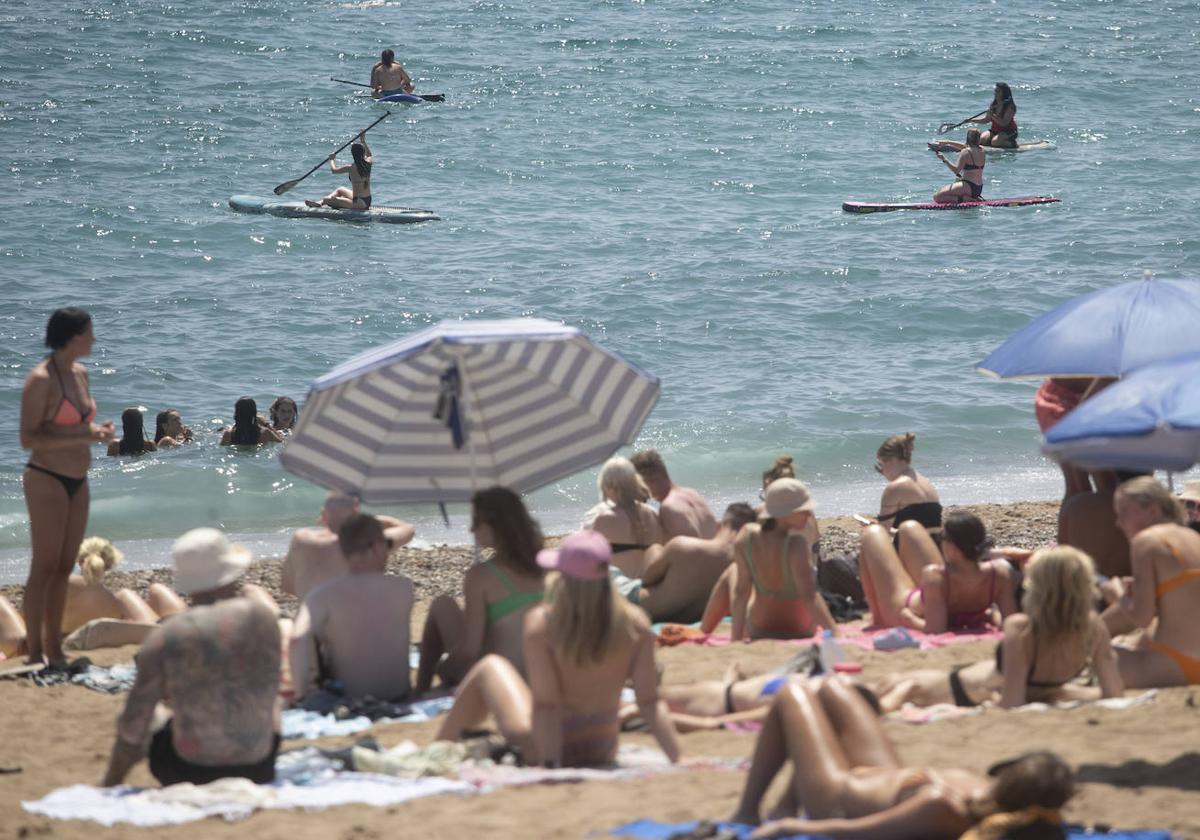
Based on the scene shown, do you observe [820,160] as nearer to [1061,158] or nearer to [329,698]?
[1061,158]

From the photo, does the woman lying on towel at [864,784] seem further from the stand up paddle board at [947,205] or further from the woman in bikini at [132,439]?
the stand up paddle board at [947,205]

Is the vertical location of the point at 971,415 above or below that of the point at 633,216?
below

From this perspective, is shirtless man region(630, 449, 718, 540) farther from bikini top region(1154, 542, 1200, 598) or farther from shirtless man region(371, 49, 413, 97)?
shirtless man region(371, 49, 413, 97)

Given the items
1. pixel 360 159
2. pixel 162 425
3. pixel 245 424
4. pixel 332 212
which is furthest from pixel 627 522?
pixel 332 212

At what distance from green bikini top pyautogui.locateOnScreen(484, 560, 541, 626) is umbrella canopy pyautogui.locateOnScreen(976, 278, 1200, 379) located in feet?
8.52

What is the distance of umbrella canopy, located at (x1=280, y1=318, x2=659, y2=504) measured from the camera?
6117 millimetres

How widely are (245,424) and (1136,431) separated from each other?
9137mm

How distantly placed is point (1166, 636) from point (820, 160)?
20.7m

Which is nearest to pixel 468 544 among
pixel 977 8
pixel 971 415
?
pixel 971 415

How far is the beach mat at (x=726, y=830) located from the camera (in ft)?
13.1

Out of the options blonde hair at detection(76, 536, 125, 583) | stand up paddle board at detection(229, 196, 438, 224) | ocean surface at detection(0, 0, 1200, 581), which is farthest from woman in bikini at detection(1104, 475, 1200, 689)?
stand up paddle board at detection(229, 196, 438, 224)

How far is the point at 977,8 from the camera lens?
37.7m

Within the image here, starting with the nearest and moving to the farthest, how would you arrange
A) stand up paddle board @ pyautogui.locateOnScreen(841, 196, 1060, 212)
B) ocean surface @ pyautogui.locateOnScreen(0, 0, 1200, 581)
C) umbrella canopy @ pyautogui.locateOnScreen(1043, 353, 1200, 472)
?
umbrella canopy @ pyautogui.locateOnScreen(1043, 353, 1200, 472), ocean surface @ pyautogui.locateOnScreen(0, 0, 1200, 581), stand up paddle board @ pyautogui.locateOnScreen(841, 196, 1060, 212)

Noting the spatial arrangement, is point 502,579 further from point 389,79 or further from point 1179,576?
point 389,79
